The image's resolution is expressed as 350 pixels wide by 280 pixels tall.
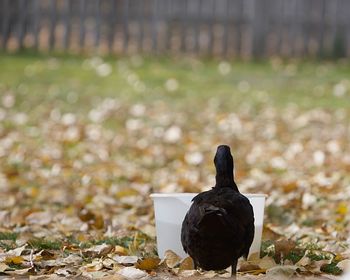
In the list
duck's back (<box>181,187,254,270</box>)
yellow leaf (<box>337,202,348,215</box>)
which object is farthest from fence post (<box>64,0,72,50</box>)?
duck's back (<box>181,187,254,270</box>)

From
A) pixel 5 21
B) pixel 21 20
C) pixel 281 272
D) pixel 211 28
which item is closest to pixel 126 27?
pixel 211 28

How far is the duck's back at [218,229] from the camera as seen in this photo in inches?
155

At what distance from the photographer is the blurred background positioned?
6207 millimetres

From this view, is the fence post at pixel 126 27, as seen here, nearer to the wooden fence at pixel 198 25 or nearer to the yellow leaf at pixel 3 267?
the wooden fence at pixel 198 25

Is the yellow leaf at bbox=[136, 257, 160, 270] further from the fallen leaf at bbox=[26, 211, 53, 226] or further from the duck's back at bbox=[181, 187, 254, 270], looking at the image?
the fallen leaf at bbox=[26, 211, 53, 226]

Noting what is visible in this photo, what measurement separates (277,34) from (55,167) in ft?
26.4

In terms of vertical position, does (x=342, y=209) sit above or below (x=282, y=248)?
below

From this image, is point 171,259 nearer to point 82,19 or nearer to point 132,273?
point 132,273

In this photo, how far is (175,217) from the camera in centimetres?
462

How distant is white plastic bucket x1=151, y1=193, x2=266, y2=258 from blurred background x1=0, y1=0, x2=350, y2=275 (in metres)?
0.18

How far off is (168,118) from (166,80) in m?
2.35

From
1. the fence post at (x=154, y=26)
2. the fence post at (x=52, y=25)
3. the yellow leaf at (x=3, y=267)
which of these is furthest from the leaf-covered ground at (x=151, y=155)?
the fence post at (x=52, y=25)

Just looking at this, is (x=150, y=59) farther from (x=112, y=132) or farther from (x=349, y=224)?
(x=349, y=224)

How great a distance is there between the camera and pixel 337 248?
16.9ft
